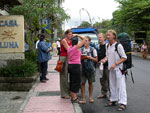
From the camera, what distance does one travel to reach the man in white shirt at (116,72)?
5688 mm

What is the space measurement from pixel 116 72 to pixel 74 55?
43.5 inches

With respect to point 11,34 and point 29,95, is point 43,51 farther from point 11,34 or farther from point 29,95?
point 29,95

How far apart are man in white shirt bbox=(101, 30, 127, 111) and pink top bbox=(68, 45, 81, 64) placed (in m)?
0.75

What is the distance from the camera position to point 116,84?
596 cm

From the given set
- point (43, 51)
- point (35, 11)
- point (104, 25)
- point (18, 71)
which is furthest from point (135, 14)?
point (104, 25)

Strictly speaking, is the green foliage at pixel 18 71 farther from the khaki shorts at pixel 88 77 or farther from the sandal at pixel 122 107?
the sandal at pixel 122 107

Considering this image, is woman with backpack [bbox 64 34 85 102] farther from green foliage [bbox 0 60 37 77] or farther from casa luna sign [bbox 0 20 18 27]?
casa luna sign [bbox 0 20 18 27]

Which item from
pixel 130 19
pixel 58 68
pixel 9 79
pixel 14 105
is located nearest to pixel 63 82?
pixel 58 68

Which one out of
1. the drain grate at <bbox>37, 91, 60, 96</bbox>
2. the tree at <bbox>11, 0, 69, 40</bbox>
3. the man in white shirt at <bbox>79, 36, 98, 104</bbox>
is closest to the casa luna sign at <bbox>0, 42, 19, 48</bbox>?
the drain grate at <bbox>37, 91, 60, 96</bbox>

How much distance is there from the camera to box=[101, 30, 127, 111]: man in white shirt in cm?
569

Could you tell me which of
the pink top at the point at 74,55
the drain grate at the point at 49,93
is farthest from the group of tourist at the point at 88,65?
the drain grate at the point at 49,93

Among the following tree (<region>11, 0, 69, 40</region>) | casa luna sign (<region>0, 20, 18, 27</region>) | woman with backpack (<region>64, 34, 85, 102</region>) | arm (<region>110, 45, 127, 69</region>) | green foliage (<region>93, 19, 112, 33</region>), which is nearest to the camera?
arm (<region>110, 45, 127, 69</region>)

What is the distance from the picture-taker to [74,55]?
19.8 feet

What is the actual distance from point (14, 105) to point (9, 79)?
1.87m
